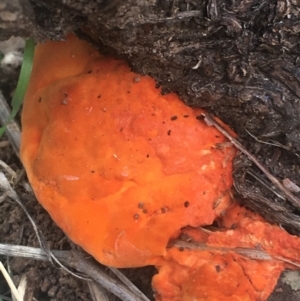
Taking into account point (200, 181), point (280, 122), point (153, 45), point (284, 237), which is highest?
point (153, 45)

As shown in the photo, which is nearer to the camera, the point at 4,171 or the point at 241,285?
the point at 241,285

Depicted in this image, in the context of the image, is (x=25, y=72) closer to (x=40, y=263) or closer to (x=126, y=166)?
(x=126, y=166)

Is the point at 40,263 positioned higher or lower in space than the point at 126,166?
lower

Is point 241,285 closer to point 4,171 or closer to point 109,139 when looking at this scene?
point 109,139

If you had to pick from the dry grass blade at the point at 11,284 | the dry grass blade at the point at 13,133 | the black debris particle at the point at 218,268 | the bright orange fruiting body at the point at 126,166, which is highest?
the bright orange fruiting body at the point at 126,166

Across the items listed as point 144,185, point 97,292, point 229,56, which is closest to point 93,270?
point 97,292

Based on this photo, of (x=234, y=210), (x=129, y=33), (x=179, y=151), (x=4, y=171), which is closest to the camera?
(x=129, y=33)

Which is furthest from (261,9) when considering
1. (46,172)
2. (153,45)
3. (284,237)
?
(46,172)

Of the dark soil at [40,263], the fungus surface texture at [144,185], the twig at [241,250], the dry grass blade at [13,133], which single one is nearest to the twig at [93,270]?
the dark soil at [40,263]

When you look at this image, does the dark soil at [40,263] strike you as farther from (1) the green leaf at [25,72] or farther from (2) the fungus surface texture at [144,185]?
(1) the green leaf at [25,72]
